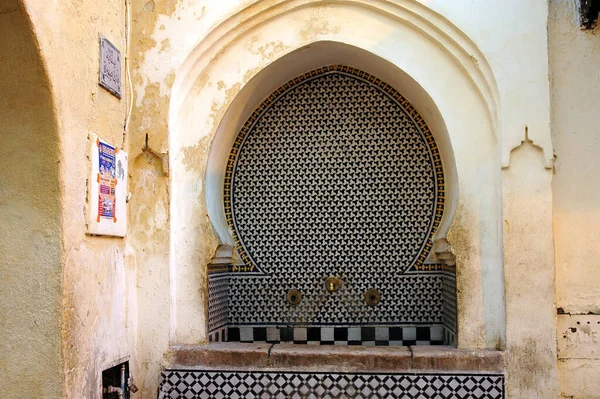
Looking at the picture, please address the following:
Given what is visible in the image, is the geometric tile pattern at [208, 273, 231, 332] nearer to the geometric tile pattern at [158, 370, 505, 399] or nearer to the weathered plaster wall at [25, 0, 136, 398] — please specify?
the geometric tile pattern at [158, 370, 505, 399]

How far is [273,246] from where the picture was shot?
19.1 feet

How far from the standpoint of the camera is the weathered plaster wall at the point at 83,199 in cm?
418

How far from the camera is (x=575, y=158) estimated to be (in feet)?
16.1

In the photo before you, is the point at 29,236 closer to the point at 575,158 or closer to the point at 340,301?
the point at 340,301

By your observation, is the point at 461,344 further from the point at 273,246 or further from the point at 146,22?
the point at 146,22

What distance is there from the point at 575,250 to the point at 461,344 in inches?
41.0

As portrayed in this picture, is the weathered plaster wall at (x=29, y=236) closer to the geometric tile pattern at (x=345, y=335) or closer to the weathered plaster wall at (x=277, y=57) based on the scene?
the weathered plaster wall at (x=277, y=57)

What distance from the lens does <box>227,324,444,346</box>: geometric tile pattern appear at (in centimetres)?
560

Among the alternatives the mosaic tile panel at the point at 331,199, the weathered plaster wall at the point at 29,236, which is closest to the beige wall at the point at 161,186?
the weathered plaster wall at the point at 29,236

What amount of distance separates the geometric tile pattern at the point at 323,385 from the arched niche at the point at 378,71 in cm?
28

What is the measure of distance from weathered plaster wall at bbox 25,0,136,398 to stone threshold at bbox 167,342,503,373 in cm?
55

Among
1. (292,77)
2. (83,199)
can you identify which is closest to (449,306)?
(292,77)

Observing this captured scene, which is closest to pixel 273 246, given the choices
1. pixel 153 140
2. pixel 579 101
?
pixel 153 140

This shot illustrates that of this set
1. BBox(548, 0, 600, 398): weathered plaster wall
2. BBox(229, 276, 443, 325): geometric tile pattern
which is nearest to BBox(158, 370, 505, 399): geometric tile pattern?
BBox(548, 0, 600, 398): weathered plaster wall
